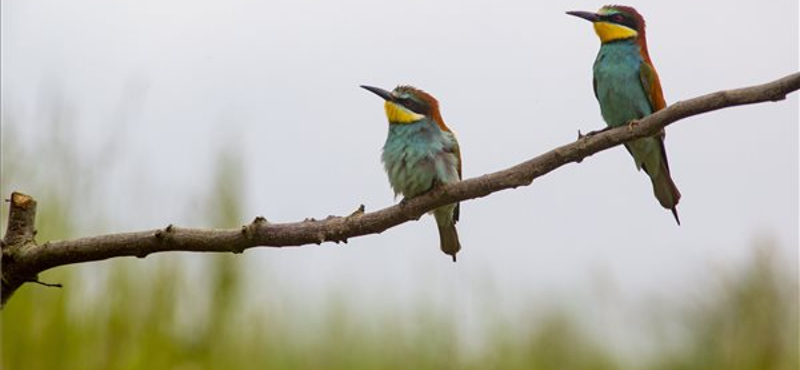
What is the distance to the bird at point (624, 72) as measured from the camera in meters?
3.38

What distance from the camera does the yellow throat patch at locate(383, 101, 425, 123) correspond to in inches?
134

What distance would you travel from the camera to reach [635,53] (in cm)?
351

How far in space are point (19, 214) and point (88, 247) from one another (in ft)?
0.83

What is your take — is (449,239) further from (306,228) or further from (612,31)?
(306,228)

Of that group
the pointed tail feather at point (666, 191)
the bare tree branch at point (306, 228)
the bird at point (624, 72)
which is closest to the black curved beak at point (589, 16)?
the bird at point (624, 72)

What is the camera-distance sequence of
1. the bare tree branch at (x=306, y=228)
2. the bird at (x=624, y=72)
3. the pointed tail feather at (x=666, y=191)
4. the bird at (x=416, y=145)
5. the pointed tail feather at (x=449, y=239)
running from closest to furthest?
the bare tree branch at (x=306, y=228) < the pointed tail feather at (x=666, y=191) < the bird at (x=416, y=145) < the bird at (x=624, y=72) < the pointed tail feather at (x=449, y=239)

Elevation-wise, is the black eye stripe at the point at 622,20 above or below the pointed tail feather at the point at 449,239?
above

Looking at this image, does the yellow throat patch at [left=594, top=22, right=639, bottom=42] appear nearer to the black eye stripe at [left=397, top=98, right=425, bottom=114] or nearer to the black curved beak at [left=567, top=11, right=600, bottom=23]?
the black curved beak at [left=567, top=11, right=600, bottom=23]

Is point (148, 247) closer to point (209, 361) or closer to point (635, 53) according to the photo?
point (635, 53)

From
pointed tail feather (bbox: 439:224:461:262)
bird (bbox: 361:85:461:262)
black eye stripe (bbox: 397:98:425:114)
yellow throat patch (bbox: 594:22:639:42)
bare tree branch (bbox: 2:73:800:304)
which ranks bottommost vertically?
bare tree branch (bbox: 2:73:800:304)

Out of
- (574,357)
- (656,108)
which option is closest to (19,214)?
(656,108)

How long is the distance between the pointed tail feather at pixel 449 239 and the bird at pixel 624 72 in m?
0.61

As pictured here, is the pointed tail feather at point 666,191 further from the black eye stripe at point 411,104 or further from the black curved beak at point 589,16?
the black eye stripe at point 411,104

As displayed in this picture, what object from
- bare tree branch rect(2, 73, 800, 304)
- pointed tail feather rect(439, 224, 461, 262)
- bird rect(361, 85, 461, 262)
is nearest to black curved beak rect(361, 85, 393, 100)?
bird rect(361, 85, 461, 262)
